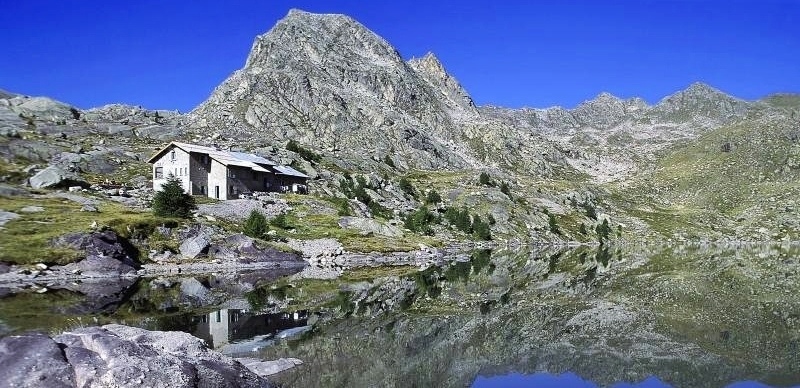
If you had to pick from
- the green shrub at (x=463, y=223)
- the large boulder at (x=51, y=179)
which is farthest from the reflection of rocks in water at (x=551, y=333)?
the green shrub at (x=463, y=223)

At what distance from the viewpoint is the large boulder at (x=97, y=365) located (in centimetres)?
1579

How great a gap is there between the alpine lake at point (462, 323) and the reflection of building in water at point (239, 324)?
0.11m

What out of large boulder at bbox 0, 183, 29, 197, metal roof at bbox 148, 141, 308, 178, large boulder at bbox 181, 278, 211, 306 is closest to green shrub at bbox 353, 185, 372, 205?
metal roof at bbox 148, 141, 308, 178

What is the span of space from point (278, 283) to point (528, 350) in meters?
33.7

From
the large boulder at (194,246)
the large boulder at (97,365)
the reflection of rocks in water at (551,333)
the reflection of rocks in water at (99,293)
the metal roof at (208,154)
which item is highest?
the metal roof at (208,154)

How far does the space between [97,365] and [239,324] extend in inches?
811

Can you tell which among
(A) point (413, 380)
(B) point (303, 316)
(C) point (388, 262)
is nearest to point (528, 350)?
(A) point (413, 380)

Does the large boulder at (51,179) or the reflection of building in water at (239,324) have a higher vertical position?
the large boulder at (51,179)

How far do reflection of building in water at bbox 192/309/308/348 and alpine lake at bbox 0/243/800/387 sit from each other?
0.11 meters

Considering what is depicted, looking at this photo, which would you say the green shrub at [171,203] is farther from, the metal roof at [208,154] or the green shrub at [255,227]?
the metal roof at [208,154]

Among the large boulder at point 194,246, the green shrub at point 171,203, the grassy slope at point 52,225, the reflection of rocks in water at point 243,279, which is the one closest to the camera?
the reflection of rocks in water at point 243,279

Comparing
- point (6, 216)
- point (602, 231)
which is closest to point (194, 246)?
point (6, 216)

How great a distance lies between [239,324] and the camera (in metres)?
36.7

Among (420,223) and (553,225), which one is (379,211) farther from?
(553,225)
